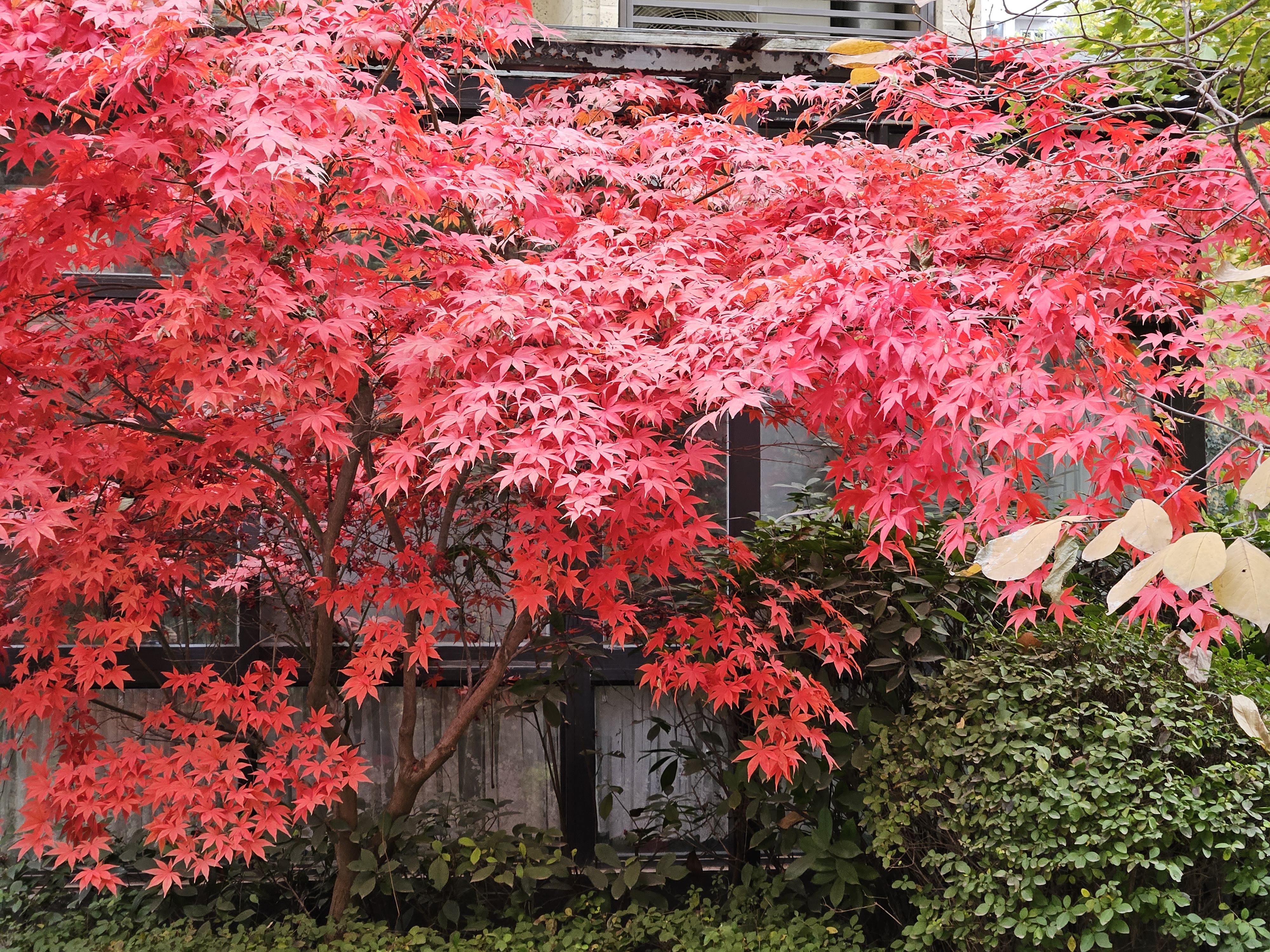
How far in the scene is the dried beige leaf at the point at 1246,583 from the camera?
775mm

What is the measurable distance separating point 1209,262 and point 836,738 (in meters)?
2.40

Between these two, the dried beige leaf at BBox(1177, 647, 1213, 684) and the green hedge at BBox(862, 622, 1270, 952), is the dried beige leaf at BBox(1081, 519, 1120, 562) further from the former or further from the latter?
the green hedge at BBox(862, 622, 1270, 952)

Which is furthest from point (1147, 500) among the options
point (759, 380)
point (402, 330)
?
point (402, 330)

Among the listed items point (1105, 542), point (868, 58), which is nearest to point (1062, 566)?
point (1105, 542)

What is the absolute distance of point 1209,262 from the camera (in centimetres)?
364

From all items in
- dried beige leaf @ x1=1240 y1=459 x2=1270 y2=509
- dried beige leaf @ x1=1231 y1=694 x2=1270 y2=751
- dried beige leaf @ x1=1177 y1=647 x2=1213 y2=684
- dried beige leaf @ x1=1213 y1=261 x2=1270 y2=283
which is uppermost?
dried beige leaf @ x1=1213 y1=261 x2=1270 y2=283

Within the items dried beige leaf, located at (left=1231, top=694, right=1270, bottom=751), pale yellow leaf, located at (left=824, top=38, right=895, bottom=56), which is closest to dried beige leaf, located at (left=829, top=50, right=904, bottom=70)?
pale yellow leaf, located at (left=824, top=38, right=895, bottom=56)

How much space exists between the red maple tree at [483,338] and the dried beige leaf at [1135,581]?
5.06 feet

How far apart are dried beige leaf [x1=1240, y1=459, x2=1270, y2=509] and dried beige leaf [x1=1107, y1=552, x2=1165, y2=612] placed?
0.10 meters

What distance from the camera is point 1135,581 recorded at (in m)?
0.86

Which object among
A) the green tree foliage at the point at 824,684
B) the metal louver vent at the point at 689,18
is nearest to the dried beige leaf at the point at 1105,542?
the green tree foliage at the point at 824,684

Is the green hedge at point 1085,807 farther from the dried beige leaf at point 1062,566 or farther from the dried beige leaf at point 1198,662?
the dried beige leaf at point 1062,566

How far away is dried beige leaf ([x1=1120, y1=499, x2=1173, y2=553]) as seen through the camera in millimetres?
833

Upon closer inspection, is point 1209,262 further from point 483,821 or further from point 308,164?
point 483,821
